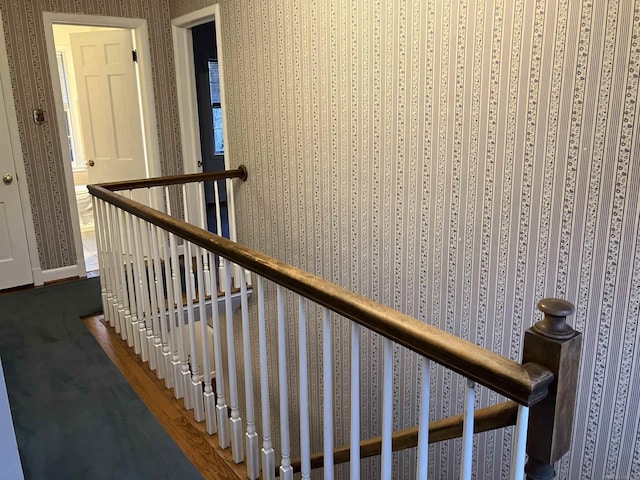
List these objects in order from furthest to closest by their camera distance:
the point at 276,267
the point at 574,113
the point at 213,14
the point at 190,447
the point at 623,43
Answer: the point at 213,14, the point at 190,447, the point at 574,113, the point at 623,43, the point at 276,267

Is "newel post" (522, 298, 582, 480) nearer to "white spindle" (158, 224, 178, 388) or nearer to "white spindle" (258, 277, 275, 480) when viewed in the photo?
"white spindle" (258, 277, 275, 480)

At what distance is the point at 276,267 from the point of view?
148 cm

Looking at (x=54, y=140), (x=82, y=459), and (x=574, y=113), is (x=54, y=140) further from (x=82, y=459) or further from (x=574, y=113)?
(x=574, y=113)

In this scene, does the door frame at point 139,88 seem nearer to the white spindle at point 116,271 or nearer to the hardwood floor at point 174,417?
the white spindle at point 116,271

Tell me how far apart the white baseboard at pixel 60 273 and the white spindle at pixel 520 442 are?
402 cm

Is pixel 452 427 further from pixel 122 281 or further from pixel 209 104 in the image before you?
pixel 209 104

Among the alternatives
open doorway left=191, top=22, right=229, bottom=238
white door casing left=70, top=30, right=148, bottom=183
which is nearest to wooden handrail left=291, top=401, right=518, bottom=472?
white door casing left=70, top=30, right=148, bottom=183

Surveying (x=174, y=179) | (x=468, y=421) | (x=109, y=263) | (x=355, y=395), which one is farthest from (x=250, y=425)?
(x=174, y=179)

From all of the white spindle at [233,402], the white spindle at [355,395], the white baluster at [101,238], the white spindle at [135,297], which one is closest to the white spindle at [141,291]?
the white spindle at [135,297]

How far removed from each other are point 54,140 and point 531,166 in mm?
3540

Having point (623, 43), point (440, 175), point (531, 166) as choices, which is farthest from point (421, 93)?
point (623, 43)

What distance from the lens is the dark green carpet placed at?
2029mm

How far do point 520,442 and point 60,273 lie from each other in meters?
4.06

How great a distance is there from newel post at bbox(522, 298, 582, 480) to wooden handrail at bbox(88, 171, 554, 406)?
0.03 m
